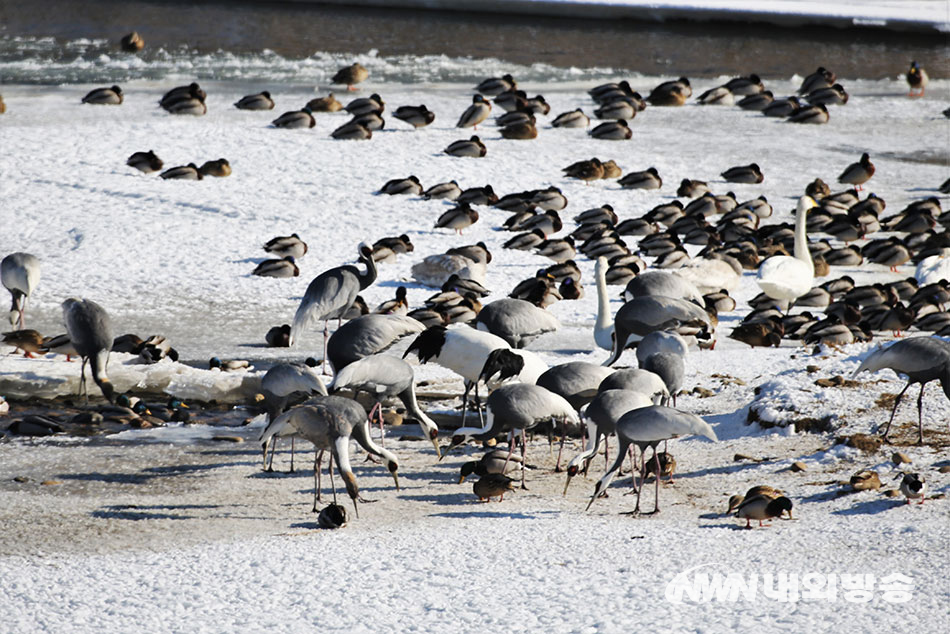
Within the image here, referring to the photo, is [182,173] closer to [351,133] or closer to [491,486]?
[351,133]

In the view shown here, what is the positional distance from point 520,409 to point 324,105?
Answer: 13.7 m

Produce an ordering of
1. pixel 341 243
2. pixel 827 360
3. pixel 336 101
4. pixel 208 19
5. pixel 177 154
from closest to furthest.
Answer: pixel 827 360 → pixel 341 243 → pixel 177 154 → pixel 336 101 → pixel 208 19

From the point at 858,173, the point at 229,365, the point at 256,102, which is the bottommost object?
the point at 229,365

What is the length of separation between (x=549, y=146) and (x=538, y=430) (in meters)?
10.7

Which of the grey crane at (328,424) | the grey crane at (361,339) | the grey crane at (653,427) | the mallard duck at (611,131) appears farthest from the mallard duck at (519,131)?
the grey crane at (653,427)

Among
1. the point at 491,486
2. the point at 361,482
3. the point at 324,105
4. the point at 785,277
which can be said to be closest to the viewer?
the point at 491,486

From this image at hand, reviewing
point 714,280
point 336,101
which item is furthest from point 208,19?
point 714,280

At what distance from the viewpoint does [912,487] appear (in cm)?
729

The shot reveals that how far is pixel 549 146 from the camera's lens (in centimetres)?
2012

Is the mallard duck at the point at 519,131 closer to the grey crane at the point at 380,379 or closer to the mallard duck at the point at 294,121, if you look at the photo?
the mallard duck at the point at 294,121

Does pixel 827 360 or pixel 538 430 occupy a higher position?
pixel 827 360

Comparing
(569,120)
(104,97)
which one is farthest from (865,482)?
(104,97)

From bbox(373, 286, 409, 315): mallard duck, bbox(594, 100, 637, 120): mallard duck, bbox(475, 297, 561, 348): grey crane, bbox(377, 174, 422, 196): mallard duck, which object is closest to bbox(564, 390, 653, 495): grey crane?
bbox(475, 297, 561, 348): grey crane

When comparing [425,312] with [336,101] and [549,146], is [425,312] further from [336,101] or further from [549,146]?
[336,101]
